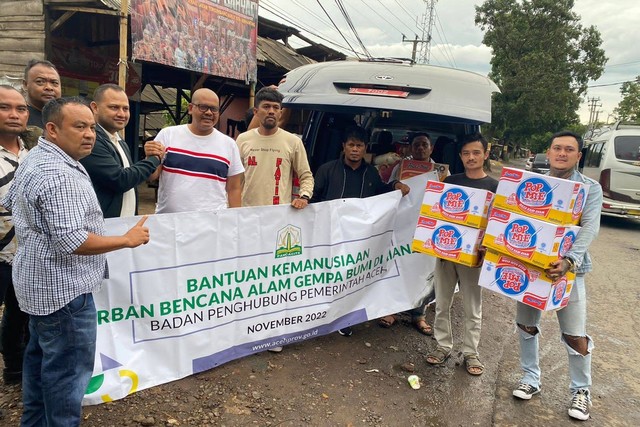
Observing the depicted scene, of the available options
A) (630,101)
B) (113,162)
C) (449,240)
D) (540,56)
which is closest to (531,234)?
(449,240)

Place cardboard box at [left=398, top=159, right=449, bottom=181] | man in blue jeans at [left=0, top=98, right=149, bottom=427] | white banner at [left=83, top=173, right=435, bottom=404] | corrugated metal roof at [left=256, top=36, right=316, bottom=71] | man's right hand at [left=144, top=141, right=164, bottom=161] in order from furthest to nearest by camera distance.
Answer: corrugated metal roof at [left=256, top=36, right=316, bottom=71] → cardboard box at [left=398, top=159, right=449, bottom=181] → man's right hand at [left=144, top=141, right=164, bottom=161] → white banner at [left=83, top=173, right=435, bottom=404] → man in blue jeans at [left=0, top=98, right=149, bottom=427]

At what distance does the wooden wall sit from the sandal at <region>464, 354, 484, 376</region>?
771cm

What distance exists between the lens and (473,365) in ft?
11.4

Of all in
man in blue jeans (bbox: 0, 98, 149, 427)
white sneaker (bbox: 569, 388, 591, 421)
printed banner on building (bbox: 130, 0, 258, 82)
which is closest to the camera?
man in blue jeans (bbox: 0, 98, 149, 427)

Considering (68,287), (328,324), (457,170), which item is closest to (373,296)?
(328,324)

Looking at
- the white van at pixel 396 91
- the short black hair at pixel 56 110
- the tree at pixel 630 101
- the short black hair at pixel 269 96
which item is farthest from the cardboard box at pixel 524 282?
the tree at pixel 630 101

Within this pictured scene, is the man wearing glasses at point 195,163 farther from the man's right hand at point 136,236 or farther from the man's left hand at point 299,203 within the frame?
the man's right hand at point 136,236

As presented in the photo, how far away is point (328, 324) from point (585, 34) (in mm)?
33857

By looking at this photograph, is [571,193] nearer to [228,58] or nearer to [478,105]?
[478,105]

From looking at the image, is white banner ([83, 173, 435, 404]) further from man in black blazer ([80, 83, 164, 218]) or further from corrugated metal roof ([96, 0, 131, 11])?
corrugated metal roof ([96, 0, 131, 11])

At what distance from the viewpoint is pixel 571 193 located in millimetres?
2682

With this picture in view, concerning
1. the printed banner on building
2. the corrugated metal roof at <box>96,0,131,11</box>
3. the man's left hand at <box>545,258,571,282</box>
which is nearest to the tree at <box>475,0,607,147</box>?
the printed banner on building

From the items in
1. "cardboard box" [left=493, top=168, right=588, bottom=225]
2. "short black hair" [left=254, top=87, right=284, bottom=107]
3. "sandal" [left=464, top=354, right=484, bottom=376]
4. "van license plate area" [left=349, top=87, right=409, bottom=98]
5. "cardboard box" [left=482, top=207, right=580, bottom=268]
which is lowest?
"sandal" [left=464, top=354, right=484, bottom=376]

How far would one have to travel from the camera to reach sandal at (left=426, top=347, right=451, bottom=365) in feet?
11.6
